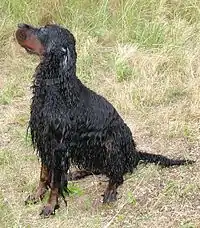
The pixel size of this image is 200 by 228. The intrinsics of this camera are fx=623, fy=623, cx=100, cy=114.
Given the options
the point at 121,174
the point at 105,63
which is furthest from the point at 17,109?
the point at 121,174

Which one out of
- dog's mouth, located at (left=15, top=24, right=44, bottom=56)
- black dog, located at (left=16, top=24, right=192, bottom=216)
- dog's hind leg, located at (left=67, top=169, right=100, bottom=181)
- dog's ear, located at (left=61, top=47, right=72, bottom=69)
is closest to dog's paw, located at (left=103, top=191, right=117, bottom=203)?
black dog, located at (left=16, top=24, right=192, bottom=216)

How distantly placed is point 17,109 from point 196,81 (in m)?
1.63

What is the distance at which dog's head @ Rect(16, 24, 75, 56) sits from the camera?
394cm

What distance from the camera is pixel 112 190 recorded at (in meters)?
4.30

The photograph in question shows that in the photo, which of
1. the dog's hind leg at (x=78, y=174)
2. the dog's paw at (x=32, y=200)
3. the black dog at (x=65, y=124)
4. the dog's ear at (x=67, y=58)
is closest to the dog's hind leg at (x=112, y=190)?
the black dog at (x=65, y=124)

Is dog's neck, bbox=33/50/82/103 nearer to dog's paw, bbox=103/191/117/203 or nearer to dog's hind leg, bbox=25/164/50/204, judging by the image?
dog's hind leg, bbox=25/164/50/204

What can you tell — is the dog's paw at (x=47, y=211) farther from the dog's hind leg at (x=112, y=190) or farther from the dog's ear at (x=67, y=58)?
the dog's ear at (x=67, y=58)

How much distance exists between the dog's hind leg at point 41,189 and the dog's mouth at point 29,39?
840mm

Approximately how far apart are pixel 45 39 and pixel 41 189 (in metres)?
1.06

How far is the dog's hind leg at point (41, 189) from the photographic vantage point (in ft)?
14.0

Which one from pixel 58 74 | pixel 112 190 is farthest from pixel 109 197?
pixel 58 74

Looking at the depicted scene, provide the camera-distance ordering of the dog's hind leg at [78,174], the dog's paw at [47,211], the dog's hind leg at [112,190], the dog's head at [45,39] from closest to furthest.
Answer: the dog's head at [45,39] → the dog's paw at [47,211] → the dog's hind leg at [112,190] → the dog's hind leg at [78,174]

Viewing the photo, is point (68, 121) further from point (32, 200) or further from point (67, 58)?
point (32, 200)

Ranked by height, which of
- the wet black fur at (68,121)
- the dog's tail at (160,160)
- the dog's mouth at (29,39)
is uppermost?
the dog's mouth at (29,39)
